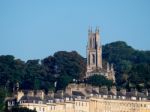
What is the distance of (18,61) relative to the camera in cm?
16338

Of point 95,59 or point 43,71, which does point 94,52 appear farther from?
point 43,71

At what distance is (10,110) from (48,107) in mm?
6025

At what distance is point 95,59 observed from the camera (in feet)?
570

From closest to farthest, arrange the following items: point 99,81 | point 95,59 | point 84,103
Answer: point 84,103 < point 99,81 < point 95,59

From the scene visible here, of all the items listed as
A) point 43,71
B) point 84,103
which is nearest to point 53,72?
point 43,71

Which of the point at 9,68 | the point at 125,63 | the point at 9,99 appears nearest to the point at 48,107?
the point at 9,99

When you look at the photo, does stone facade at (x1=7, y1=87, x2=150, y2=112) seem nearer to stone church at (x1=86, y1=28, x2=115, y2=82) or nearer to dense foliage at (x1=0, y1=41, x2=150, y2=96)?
dense foliage at (x1=0, y1=41, x2=150, y2=96)

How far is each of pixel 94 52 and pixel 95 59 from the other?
186 cm

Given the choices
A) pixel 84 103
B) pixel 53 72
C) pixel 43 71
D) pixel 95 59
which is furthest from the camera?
pixel 95 59

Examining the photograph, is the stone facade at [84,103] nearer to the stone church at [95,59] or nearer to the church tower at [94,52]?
the stone church at [95,59]

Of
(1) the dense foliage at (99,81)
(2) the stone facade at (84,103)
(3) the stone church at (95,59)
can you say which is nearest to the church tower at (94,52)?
(3) the stone church at (95,59)

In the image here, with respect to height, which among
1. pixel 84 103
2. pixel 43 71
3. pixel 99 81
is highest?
pixel 43 71

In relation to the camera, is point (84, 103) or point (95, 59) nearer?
point (84, 103)

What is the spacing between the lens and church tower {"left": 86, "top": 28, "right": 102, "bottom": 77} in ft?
563
